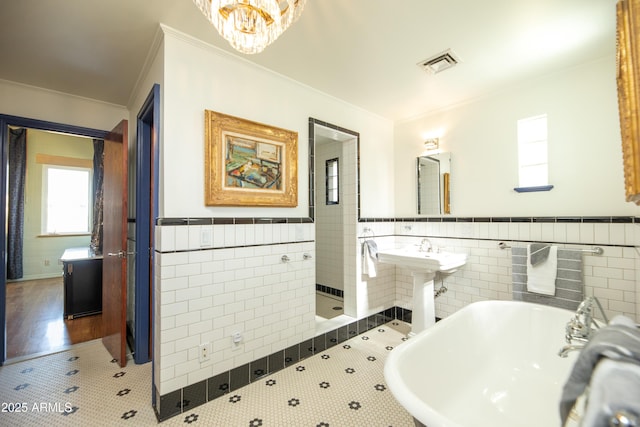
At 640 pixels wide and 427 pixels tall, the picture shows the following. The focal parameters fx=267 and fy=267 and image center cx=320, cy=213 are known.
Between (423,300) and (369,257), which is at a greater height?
(369,257)

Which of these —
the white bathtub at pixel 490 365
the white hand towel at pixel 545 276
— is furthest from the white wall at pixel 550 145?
the white bathtub at pixel 490 365

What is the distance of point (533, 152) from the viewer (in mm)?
2480

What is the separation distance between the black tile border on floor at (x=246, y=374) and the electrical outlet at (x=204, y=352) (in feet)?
0.51

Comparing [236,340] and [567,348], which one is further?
[236,340]

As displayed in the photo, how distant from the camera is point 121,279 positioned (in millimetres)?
2350

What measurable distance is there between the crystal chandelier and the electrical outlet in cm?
185

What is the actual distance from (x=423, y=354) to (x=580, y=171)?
206 centimetres

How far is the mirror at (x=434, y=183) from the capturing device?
300 centimetres

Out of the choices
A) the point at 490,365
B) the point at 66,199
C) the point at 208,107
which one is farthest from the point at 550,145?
the point at 66,199

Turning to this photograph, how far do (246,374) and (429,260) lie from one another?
184 cm

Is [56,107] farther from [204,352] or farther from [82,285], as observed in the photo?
[204,352]

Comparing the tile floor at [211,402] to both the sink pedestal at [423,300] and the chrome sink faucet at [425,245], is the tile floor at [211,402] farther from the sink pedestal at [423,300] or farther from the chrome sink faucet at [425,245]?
the chrome sink faucet at [425,245]

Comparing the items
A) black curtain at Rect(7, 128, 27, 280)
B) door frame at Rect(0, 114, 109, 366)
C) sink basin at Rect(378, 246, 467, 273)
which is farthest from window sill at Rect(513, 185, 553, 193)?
black curtain at Rect(7, 128, 27, 280)

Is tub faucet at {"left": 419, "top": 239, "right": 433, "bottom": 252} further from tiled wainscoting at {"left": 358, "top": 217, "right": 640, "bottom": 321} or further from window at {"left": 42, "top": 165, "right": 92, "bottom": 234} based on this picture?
window at {"left": 42, "top": 165, "right": 92, "bottom": 234}
